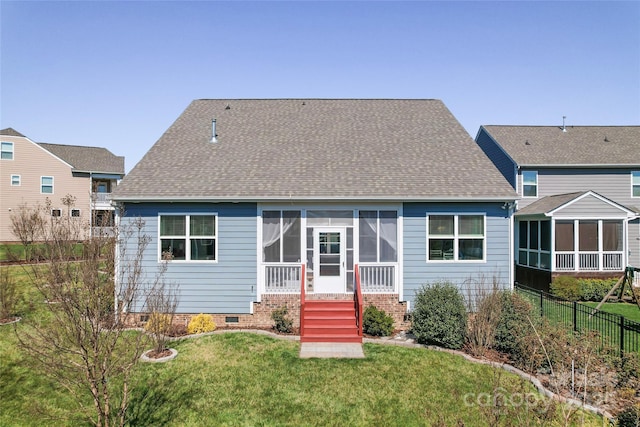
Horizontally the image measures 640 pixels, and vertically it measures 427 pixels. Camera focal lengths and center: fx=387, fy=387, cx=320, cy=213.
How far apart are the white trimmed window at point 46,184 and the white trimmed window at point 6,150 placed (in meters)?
2.51

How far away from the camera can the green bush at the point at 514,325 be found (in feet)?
29.2

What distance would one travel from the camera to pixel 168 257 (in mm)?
11594

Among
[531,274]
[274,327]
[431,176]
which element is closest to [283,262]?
[274,327]

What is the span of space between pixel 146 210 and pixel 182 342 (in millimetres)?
4320

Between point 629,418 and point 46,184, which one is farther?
point 46,184

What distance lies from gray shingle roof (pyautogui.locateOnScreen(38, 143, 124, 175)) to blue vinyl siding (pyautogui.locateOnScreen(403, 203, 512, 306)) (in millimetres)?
29319

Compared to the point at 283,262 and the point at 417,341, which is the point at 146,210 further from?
the point at 417,341

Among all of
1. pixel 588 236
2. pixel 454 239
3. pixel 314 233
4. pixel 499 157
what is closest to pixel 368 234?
pixel 314 233

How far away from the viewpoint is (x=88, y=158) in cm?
3328

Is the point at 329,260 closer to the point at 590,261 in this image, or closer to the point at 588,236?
the point at 590,261

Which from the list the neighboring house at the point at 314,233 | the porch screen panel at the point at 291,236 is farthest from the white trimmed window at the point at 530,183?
the porch screen panel at the point at 291,236

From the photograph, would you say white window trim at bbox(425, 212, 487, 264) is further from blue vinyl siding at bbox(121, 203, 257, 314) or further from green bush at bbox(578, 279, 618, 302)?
green bush at bbox(578, 279, 618, 302)

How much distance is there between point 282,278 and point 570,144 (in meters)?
20.3

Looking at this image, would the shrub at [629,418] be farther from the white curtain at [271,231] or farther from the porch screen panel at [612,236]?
the porch screen panel at [612,236]
